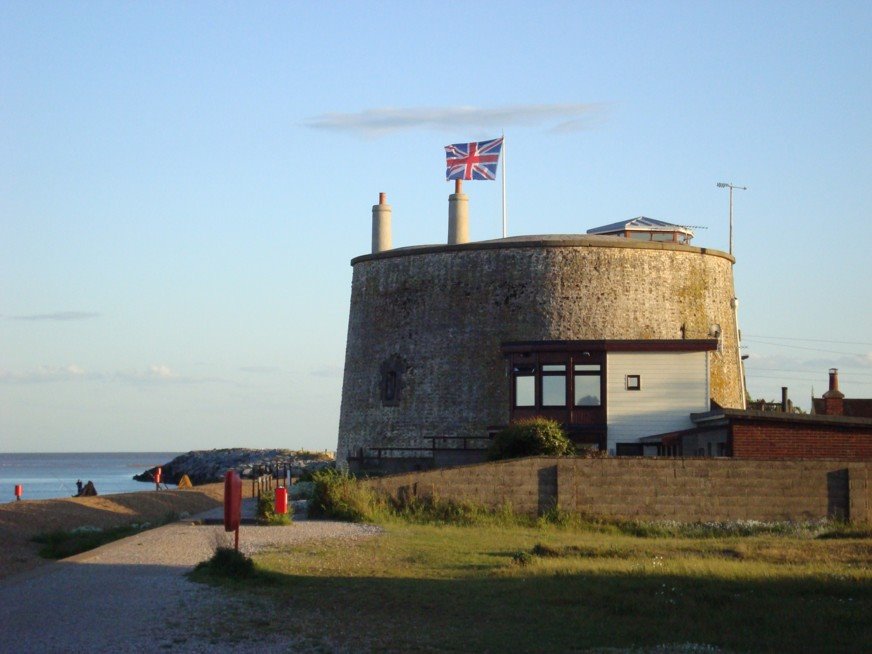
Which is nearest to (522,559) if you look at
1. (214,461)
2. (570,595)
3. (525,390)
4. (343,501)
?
(570,595)

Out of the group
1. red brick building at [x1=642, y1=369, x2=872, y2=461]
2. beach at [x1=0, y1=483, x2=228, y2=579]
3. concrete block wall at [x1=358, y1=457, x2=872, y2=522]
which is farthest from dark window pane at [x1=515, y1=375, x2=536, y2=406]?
concrete block wall at [x1=358, y1=457, x2=872, y2=522]

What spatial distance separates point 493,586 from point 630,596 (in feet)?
6.21

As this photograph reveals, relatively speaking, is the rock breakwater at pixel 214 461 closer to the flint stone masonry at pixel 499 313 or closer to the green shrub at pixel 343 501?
the flint stone masonry at pixel 499 313

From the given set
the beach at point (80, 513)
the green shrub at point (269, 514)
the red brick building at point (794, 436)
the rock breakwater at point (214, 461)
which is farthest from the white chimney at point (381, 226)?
the rock breakwater at point (214, 461)

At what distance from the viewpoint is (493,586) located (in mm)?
15812

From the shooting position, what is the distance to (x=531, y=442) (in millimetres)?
31250

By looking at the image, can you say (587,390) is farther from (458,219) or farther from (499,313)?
(458,219)

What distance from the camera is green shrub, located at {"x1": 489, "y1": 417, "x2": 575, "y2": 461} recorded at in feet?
102

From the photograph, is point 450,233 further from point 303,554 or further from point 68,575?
point 68,575

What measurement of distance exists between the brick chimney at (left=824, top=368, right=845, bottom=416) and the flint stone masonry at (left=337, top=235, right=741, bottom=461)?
3.31m

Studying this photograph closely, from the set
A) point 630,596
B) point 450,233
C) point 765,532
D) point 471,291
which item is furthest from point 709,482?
point 450,233

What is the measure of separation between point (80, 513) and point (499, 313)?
586 inches

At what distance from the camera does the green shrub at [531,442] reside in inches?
1221

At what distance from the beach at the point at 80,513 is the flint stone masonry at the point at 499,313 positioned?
6.41 metres
